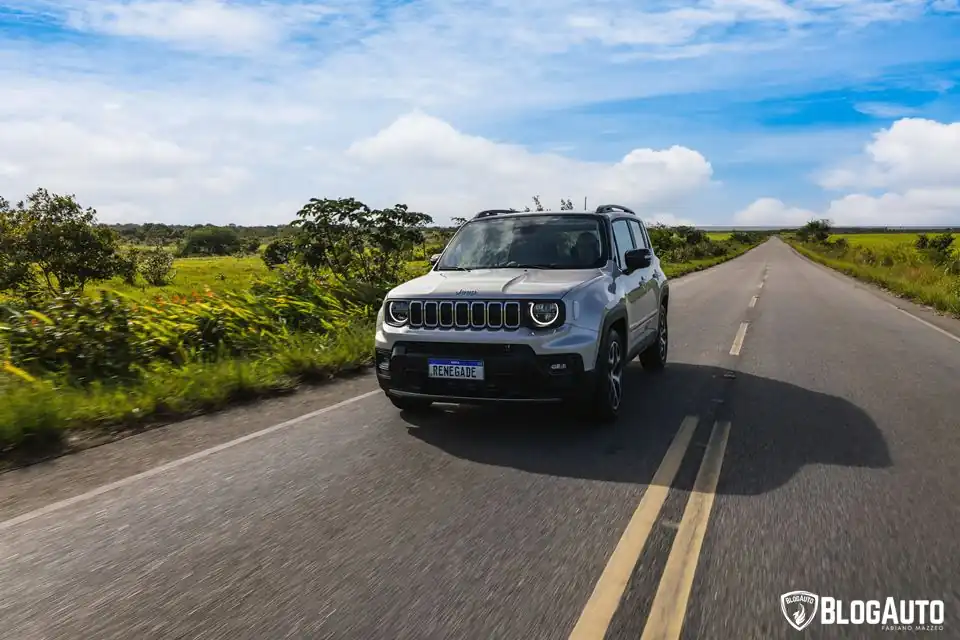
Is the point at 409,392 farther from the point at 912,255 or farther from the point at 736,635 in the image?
the point at 912,255

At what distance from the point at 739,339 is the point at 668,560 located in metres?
8.86

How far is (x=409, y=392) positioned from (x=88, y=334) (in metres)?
4.19

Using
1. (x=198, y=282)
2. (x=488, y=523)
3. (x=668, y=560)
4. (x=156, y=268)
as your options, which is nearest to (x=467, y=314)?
(x=488, y=523)

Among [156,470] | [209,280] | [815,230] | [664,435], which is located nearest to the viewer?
[156,470]

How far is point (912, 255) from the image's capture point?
33.5 metres

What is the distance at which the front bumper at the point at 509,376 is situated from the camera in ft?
17.2

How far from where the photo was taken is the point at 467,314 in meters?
5.46

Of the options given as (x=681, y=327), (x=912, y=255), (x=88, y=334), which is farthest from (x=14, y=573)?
(x=912, y=255)

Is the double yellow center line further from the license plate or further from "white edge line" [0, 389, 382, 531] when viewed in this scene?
"white edge line" [0, 389, 382, 531]

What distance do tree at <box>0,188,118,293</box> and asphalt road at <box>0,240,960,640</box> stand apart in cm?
2754

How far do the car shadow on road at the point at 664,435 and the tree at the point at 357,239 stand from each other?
670 centimetres

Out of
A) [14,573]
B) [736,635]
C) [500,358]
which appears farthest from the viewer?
[500,358]

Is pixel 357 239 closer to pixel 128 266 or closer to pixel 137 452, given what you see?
pixel 137 452

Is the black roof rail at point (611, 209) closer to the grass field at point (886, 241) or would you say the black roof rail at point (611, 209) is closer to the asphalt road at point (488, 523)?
the asphalt road at point (488, 523)
